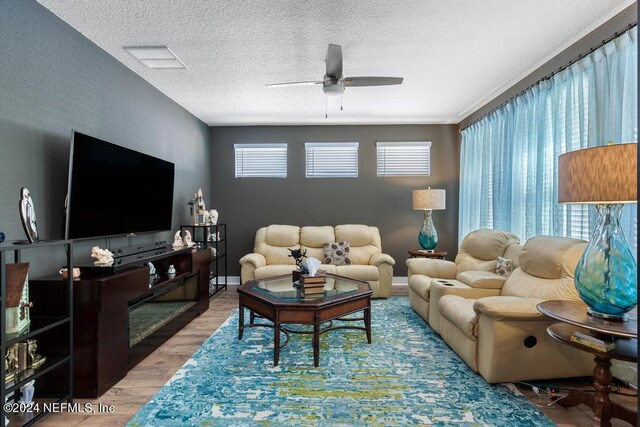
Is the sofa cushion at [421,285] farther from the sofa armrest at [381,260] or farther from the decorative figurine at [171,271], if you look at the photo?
the decorative figurine at [171,271]

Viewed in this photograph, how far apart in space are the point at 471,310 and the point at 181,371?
7.56ft

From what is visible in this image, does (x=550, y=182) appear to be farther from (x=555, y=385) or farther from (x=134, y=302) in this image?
(x=134, y=302)

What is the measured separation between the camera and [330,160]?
18.3 feet

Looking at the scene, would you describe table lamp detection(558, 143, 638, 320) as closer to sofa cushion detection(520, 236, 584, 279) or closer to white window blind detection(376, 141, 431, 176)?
sofa cushion detection(520, 236, 584, 279)

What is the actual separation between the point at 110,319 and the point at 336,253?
3.13 m

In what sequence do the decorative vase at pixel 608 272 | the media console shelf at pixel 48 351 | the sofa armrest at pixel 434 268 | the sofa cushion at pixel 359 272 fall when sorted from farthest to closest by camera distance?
the sofa cushion at pixel 359 272
the sofa armrest at pixel 434 268
the media console shelf at pixel 48 351
the decorative vase at pixel 608 272

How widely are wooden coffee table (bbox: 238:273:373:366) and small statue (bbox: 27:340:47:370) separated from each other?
143cm

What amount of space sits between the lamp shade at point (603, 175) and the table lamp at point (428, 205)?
112 inches

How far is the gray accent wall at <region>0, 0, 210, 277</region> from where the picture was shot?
2.07 m

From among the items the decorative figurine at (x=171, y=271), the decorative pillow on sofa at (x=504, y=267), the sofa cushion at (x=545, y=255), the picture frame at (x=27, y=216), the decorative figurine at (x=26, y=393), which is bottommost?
the decorative figurine at (x=26, y=393)

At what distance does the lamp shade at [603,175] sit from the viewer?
5.28ft

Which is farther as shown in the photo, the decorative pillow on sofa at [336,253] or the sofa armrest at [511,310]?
the decorative pillow on sofa at [336,253]

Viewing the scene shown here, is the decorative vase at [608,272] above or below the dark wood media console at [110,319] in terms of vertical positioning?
above

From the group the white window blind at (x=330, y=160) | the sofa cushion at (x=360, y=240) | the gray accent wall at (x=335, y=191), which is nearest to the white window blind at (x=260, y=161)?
the gray accent wall at (x=335, y=191)
